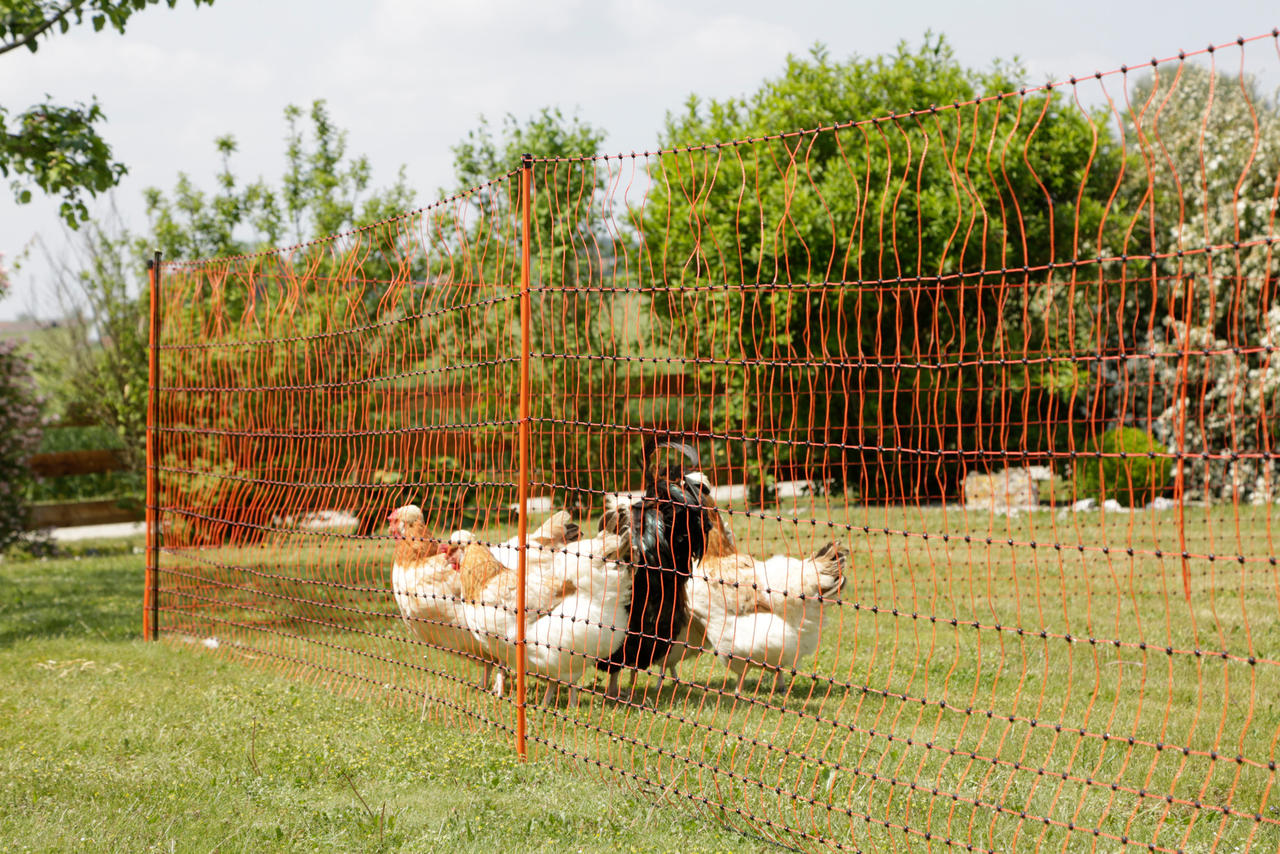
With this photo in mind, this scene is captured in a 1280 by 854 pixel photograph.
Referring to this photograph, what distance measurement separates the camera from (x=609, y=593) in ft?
14.4

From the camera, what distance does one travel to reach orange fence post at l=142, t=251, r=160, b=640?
6.26 meters

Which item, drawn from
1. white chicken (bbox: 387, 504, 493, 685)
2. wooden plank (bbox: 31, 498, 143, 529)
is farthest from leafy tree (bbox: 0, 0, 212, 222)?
wooden plank (bbox: 31, 498, 143, 529)

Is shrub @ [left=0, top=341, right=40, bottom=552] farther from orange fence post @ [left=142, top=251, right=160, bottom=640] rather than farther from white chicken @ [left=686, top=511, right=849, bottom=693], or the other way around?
white chicken @ [left=686, top=511, right=849, bottom=693]

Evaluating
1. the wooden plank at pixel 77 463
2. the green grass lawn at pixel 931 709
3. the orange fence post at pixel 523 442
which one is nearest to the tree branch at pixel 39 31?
the green grass lawn at pixel 931 709

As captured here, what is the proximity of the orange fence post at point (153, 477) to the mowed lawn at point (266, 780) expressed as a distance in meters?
0.92

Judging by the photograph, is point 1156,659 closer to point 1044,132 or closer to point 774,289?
point 774,289

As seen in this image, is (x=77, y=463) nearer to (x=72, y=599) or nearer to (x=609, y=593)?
(x=72, y=599)

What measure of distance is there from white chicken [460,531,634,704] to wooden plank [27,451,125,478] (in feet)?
36.4

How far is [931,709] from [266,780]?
2.69 metres

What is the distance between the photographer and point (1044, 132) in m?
12.6

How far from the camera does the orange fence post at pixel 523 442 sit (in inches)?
151

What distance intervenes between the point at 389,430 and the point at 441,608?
845 millimetres

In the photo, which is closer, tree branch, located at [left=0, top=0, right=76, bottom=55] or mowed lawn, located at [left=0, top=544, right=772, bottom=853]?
mowed lawn, located at [left=0, top=544, right=772, bottom=853]

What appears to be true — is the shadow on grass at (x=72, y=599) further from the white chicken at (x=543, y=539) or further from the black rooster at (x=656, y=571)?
the black rooster at (x=656, y=571)
